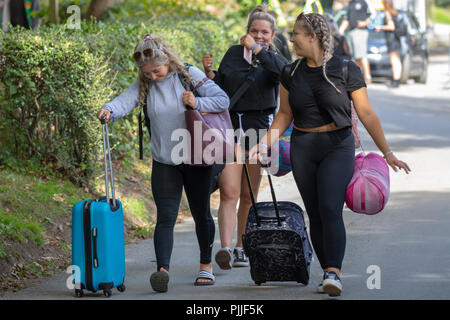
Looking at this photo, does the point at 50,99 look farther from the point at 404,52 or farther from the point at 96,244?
the point at 404,52

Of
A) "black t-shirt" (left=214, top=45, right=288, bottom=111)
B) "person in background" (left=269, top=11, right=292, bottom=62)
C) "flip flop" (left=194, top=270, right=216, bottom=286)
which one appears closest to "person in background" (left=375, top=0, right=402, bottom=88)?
"person in background" (left=269, top=11, right=292, bottom=62)

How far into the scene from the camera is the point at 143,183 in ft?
34.7

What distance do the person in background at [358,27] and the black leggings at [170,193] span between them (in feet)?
40.7

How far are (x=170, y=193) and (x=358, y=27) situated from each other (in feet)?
45.0

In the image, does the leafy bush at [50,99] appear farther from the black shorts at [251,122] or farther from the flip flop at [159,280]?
the flip flop at [159,280]

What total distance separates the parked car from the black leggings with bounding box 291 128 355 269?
14922 mm

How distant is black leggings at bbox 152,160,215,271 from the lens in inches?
267

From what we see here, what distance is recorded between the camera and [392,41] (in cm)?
2081

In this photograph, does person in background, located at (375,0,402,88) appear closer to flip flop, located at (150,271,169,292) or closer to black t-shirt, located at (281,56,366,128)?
black t-shirt, located at (281,56,366,128)

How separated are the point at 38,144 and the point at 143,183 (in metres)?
1.58

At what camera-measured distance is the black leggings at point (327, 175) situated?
641cm

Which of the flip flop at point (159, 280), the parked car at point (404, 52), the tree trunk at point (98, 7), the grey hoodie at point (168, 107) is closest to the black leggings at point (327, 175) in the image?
the grey hoodie at point (168, 107)

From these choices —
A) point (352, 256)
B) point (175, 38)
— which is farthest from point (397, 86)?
point (352, 256)

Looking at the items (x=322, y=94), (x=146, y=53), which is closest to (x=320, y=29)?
(x=322, y=94)
